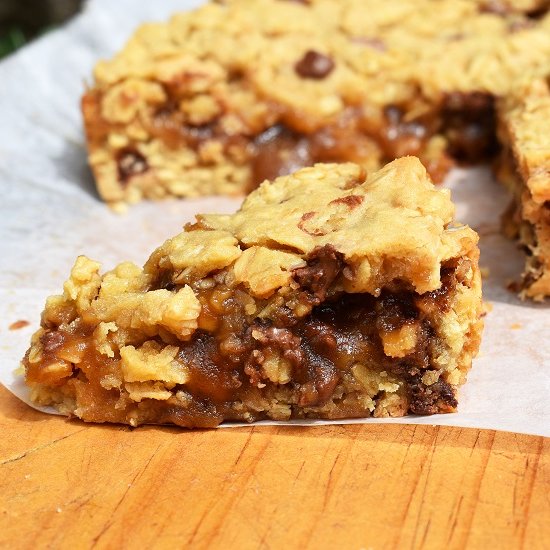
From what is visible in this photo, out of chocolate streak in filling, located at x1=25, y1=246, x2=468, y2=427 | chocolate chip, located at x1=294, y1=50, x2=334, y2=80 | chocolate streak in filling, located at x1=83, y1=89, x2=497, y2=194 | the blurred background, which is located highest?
chocolate streak in filling, located at x1=25, y1=246, x2=468, y2=427

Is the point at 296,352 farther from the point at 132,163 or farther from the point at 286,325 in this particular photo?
the point at 132,163

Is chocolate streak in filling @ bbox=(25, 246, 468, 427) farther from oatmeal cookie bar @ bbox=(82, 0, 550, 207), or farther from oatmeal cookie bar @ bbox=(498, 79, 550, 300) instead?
oatmeal cookie bar @ bbox=(82, 0, 550, 207)

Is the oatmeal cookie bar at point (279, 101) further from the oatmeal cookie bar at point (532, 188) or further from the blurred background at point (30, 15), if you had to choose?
the blurred background at point (30, 15)

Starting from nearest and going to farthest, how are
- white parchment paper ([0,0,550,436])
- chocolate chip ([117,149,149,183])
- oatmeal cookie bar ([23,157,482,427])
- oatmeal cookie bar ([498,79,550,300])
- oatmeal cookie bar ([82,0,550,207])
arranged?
1. oatmeal cookie bar ([23,157,482,427])
2. white parchment paper ([0,0,550,436])
3. oatmeal cookie bar ([498,79,550,300])
4. oatmeal cookie bar ([82,0,550,207])
5. chocolate chip ([117,149,149,183])

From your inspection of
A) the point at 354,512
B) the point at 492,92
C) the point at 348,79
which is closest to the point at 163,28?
the point at 348,79

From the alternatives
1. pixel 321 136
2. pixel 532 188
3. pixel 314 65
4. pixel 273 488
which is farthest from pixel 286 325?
pixel 314 65

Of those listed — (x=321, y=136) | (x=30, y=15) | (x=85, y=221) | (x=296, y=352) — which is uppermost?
(x=296, y=352)

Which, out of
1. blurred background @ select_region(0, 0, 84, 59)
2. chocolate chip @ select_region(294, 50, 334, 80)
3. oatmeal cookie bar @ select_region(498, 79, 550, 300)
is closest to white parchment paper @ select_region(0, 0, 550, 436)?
oatmeal cookie bar @ select_region(498, 79, 550, 300)
